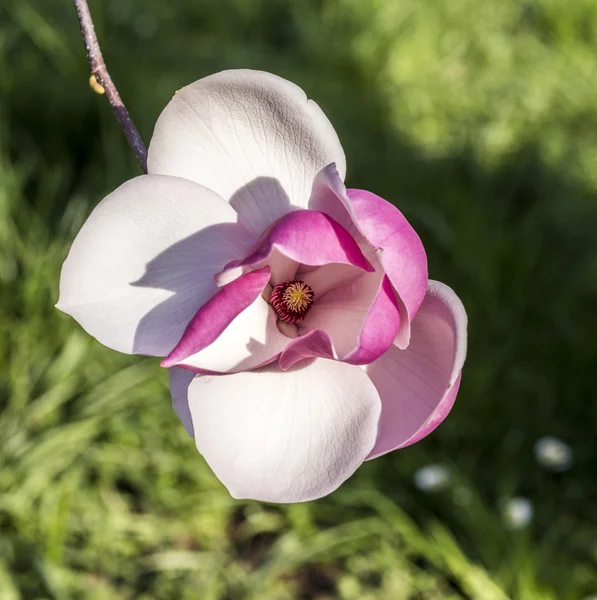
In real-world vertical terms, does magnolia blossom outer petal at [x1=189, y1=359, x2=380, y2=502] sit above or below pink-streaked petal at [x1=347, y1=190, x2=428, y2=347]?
below

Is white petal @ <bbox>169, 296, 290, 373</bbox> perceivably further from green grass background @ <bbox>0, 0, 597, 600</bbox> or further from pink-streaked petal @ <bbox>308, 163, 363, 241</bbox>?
green grass background @ <bbox>0, 0, 597, 600</bbox>

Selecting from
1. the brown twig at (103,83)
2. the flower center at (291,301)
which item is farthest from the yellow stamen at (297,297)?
the brown twig at (103,83)

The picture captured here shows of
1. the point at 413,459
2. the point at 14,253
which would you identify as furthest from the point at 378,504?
the point at 14,253

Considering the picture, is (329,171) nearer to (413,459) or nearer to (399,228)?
(399,228)

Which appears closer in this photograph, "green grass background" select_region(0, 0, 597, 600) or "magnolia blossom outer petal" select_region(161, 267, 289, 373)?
"magnolia blossom outer petal" select_region(161, 267, 289, 373)

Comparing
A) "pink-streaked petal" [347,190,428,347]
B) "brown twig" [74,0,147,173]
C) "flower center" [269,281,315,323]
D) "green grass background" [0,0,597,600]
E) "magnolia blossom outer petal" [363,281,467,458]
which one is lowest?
"green grass background" [0,0,597,600]

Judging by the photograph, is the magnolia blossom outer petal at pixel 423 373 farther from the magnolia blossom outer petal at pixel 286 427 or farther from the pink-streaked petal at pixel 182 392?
the pink-streaked petal at pixel 182 392

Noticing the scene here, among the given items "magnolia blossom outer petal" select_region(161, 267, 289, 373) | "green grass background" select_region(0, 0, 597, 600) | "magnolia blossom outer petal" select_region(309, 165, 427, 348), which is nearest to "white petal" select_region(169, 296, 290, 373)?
"magnolia blossom outer petal" select_region(161, 267, 289, 373)
